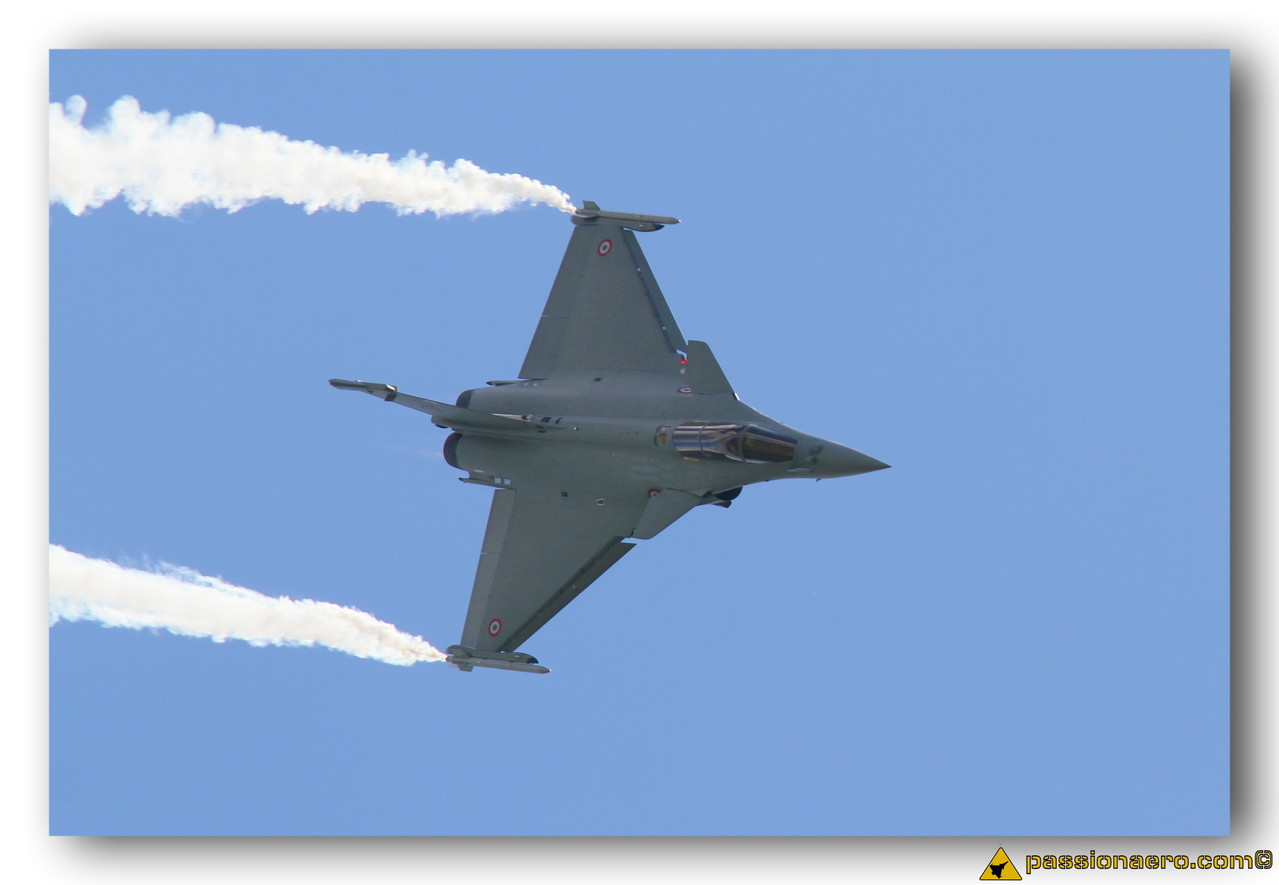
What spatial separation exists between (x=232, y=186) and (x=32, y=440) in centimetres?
674

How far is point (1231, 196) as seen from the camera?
94.5ft

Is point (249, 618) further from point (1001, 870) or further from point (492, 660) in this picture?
point (1001, 870)

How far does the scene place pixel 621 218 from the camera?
33531mm

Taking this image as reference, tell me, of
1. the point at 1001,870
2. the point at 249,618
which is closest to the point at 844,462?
the point at 1001,870

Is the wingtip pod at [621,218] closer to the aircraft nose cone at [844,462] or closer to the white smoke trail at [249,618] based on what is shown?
the aircraft nose cone at [844,462]

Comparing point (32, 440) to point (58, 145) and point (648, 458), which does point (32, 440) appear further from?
point (648, 458)

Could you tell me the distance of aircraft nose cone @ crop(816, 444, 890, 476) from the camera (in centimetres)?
2991

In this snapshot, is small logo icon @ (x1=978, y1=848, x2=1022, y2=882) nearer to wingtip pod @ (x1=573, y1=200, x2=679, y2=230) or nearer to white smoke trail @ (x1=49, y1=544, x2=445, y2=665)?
white smoke trail @ (x1=49, y1=544, x2=445, y2=665)

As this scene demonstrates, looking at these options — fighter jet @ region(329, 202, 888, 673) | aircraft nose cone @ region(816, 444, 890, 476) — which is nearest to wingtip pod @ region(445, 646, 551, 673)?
fighter jet @ region(329, 202, 888, 673)

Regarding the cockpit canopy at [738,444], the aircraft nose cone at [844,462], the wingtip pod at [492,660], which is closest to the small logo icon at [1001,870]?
the aircraft nose cone at [844,462]

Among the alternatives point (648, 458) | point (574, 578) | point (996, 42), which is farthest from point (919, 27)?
point (574, 578)

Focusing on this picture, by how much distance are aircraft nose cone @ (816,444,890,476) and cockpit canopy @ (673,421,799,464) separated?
1.56 ft

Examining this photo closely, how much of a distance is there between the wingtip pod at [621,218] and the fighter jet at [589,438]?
2 cm

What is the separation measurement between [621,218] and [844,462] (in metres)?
6.42
